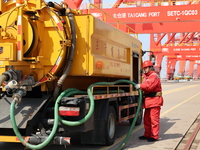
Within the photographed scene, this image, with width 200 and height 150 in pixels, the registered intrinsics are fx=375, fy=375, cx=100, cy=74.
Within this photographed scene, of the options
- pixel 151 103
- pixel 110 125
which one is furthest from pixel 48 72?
pixel 151 103

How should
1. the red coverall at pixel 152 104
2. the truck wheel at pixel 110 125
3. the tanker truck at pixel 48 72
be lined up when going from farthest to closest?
the red coverall at pixel 152 104
the truck wheel at pixel 110 125
the tanker truck at pixel 48 72

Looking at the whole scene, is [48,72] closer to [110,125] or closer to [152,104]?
[110,125]

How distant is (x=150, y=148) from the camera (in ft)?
26.1

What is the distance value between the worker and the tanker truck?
1.18m

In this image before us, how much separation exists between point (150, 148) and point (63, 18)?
10.7 ft

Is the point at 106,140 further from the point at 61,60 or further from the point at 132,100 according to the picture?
the point at 132,100

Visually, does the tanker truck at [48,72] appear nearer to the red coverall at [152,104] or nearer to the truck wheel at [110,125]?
the truck wheel at [110,125]

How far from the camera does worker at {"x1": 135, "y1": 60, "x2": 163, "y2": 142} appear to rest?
8656 mm

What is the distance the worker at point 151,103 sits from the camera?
866 cm

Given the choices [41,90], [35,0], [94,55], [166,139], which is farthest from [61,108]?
[166,139]

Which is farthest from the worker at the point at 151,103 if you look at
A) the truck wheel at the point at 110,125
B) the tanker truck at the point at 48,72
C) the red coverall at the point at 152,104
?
the tanker truck at the point at 48,72

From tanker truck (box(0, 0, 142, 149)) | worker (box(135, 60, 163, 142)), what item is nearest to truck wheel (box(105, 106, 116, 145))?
tanker truck (box(0, 0, 142, 149))

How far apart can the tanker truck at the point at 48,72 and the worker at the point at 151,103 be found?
118 centimetres

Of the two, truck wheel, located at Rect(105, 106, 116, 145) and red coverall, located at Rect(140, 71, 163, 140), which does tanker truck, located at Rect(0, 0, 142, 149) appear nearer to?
truck wheel, located at Rect(105, 106, 116, 145)
